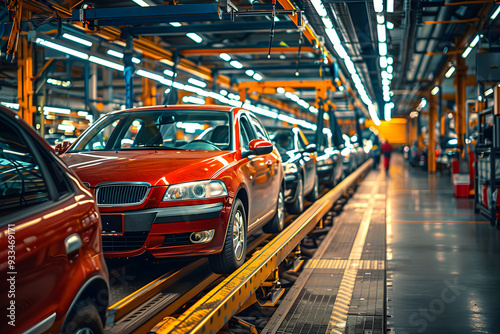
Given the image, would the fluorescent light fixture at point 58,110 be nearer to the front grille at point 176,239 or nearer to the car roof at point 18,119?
the front grille at point 176,239

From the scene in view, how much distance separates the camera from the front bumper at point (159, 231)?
14.6 ft

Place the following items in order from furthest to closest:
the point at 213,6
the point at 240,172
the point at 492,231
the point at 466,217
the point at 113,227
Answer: the point at 466,217 < the point at 492,231 < the point at 213,6 < the point at 240,172 < the point at 113,227

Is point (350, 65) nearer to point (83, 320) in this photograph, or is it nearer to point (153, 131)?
point (153, 131)

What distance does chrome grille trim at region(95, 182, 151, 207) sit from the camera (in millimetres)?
4484

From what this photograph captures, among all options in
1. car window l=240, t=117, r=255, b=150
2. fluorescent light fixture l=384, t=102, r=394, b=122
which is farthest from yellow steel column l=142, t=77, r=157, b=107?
fluorescent light fixture l=384, t=102, r=394, b=122

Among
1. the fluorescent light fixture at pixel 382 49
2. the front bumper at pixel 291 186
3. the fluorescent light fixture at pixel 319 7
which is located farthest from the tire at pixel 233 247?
the fluorescent light fixture at pixel 382 49

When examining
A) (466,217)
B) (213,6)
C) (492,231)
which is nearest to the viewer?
(213,6)

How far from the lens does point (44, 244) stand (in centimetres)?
Result: 225

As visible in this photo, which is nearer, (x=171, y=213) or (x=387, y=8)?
(x=171, y=213)

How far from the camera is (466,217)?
1160 centimetres

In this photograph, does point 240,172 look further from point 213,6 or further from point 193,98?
point 193,98

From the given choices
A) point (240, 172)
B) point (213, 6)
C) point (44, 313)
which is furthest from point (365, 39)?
point (44, 313)

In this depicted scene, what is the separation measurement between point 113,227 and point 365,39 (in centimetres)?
1179

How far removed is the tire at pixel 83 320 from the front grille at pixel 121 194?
187 centimetres
